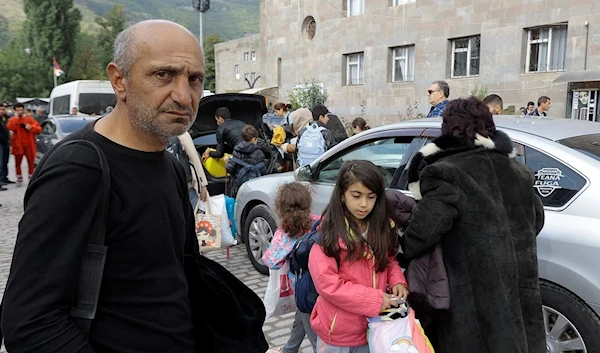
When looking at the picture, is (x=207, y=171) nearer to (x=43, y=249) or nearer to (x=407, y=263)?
(x=407, y=263)

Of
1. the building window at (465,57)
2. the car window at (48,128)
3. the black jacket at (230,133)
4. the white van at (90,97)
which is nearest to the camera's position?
the black jacket at (230,133)

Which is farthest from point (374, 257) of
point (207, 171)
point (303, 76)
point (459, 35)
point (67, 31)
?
point (67, 31)

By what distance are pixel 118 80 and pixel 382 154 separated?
3036 millimetres

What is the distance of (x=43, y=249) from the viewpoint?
1.18 m

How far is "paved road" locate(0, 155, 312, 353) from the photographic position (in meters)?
4.13

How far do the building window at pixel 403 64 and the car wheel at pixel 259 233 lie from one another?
1614cm

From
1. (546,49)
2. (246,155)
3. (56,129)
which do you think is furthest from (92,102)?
(546,49)

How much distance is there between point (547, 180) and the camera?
10.1ft

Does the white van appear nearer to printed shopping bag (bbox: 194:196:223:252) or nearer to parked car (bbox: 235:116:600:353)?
printed shopping bag (bbox: 194:196:223:252)

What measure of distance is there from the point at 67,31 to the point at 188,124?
64.6 m

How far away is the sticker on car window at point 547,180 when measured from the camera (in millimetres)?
3043

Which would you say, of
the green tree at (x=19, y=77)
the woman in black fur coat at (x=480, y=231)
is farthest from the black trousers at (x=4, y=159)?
the green tree at (x=19, y=77)

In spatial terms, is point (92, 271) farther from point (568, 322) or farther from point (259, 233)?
point (259, 233)

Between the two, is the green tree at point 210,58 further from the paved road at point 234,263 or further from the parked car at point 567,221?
the parked car at point 567,221
